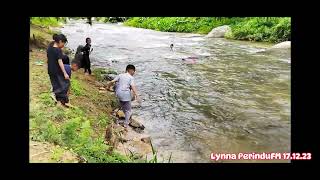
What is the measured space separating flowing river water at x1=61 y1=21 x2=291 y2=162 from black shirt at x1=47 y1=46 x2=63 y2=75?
7.70 feet

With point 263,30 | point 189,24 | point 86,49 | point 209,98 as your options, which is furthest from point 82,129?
point 189,24

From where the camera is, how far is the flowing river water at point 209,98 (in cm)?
855

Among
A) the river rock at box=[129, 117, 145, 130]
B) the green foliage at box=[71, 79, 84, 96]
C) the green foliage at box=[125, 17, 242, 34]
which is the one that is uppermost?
the green foliage at box=[125, 17, 242, 34]

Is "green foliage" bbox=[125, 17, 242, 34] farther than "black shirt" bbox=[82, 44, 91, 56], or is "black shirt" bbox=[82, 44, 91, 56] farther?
"green foliage" bbox=[125, 17, 242, 34]

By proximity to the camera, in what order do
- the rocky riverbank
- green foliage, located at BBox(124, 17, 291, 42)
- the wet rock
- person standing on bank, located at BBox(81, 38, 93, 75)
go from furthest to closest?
green foliage, located at BBox(124, 17, 291, 42) → person standing on bank, located at BBox(81, 38, 93, 75) → the wet rock → the rocky riverbank

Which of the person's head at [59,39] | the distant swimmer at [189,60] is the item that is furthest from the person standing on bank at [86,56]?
the distant swimmer at [189,60]

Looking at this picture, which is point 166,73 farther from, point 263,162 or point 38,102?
point 263,162

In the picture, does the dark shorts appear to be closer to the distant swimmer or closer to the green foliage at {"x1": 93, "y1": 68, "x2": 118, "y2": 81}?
the green foliage at {"x1": 93, "y1": 68, "x2": 118, "y2": 81}

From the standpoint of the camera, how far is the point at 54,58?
9.09 metres

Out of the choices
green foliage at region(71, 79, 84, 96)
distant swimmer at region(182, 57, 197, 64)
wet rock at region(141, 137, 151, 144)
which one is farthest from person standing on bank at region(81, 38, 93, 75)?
distant swimmer at region(182, 57, 197, 64)

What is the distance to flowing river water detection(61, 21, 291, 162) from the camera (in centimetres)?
855

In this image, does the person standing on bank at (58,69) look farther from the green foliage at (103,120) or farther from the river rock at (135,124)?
the river rock at (135,124)

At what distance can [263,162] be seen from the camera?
22.2 ft

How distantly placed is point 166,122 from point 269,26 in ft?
59.3
